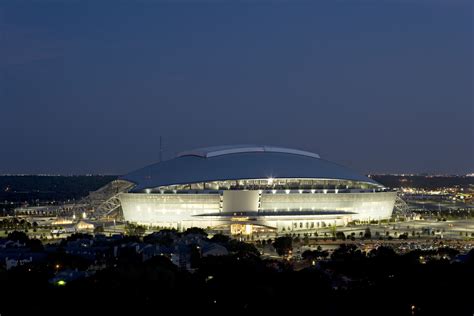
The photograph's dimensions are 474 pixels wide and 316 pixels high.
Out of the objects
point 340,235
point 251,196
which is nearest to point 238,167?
point 251,196

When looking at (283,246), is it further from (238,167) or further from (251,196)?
(238,167)

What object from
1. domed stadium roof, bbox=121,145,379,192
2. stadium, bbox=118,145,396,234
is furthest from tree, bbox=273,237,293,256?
domed stadium roof, bbox=121,145,379,192

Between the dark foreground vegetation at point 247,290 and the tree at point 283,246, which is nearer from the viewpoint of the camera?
the dark foreground vegetation at point 247,290

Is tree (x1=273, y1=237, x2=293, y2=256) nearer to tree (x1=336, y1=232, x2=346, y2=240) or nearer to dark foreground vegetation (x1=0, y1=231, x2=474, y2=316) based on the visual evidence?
tree (x1=336, y1=232, x2=346, y2=240)

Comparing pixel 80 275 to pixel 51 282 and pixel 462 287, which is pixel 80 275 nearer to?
pixel 51 282

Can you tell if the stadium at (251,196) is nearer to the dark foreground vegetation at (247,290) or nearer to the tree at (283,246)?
the tree at (283,246)

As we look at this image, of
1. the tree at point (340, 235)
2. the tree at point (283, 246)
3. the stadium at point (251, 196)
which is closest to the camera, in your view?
the tree at point (283, 246)

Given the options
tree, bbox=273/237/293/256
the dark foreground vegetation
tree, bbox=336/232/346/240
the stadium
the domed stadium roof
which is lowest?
the dark foreground vegetation

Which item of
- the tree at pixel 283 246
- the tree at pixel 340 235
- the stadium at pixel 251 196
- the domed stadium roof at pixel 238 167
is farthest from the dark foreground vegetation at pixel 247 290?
the domed stadium roof at pixel 238 167
